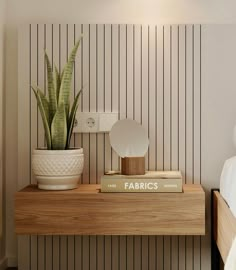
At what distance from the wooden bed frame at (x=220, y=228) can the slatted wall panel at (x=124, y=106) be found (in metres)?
0.09

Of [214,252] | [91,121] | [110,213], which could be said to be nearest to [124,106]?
[91,121]

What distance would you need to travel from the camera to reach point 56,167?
1896 millimetres

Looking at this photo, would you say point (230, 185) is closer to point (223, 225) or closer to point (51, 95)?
point (223, 225)

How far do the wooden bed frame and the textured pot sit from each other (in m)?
0.59

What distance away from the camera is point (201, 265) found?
215cm

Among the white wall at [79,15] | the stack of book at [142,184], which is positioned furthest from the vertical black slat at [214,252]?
the white wall at [79,15]

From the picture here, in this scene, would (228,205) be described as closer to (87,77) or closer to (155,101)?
(155,101)

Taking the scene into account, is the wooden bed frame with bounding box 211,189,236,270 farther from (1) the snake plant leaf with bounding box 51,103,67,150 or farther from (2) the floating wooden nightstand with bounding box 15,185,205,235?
(1) the snake plant leaf with bounding box 51,103,67,150

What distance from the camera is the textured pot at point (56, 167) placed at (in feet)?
6.23

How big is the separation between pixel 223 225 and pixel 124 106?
715 millimetres

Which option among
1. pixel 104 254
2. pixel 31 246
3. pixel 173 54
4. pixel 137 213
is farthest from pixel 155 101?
pixel 31 246

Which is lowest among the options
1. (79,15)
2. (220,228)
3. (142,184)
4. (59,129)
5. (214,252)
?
(214,252)

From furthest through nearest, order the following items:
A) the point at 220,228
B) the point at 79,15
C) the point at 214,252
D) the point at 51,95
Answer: the point at 79,15 < the point at 214,252 < the point at 51,95 < the point at 220,228

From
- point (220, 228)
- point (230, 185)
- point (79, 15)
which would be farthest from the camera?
point (79, 15)
